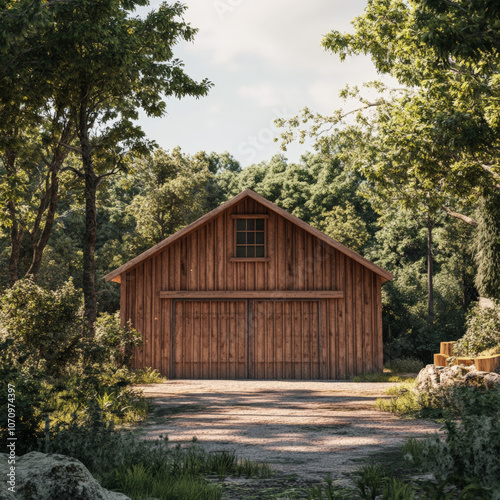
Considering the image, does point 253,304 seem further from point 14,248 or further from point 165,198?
point 165,198

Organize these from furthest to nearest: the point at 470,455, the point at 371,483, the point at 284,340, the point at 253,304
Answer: the point at 253,304 → the point at 284,340 → the point at 371,483 → the point at 470,455

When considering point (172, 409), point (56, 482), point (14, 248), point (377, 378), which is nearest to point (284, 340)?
point (377, 378)

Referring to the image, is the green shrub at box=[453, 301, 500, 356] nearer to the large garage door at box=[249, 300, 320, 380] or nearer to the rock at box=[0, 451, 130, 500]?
the large garage door at box=[249, 300, 320, 380]

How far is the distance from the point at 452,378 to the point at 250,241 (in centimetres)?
963

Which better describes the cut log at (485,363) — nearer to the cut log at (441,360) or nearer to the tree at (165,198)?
the cut log at (441,360)

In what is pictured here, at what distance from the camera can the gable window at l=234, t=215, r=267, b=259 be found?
66.3 ft

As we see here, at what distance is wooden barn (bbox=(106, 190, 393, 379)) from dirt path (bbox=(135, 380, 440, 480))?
11.9 feet

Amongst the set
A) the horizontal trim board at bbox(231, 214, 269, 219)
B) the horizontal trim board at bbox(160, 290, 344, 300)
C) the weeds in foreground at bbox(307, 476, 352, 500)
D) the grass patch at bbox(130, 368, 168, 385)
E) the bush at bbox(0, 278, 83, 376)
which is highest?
the horizontal trim board at bbox(231, 214, 269, 219)

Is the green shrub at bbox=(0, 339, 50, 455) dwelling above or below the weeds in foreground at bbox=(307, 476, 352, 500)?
above

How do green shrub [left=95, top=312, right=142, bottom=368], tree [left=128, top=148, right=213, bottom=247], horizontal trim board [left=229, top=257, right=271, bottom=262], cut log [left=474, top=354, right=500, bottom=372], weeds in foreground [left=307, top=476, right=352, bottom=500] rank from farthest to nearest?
tree [left=128, top=148, right=213, bottom=247] → horizontal trim board [left=229, top=257, right=271, bottom=262] → green shrub [left=95, top=312, right=142, bottom=368] → cut log [left=474, top=354, right=500, bottom=372] → weeds in foreground [left=307, top=476, right=352, bottom=500]

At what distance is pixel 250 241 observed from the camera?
66.3 feet

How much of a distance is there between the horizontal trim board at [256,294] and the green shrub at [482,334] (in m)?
4.45

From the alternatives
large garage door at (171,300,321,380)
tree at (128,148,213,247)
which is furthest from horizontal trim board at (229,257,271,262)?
tree at (128,148,213,247)

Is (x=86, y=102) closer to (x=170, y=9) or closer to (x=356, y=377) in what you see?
(x=170, y=9)
